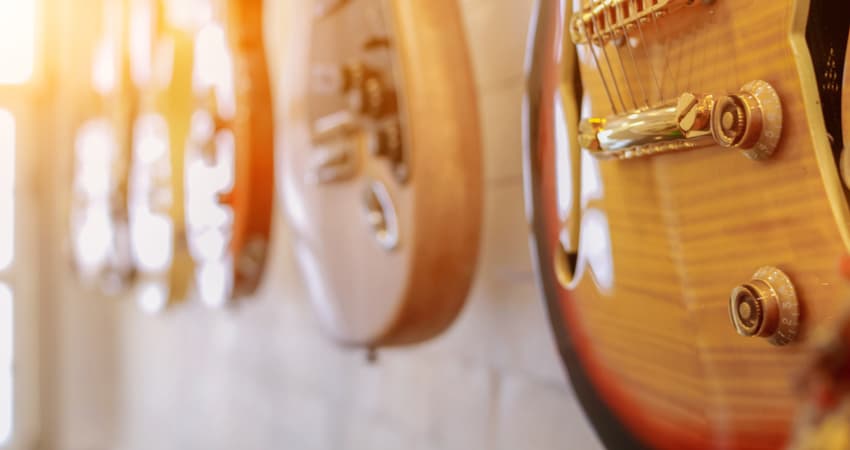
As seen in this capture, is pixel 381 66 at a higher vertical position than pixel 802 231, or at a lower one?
higher

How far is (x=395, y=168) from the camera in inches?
29.4

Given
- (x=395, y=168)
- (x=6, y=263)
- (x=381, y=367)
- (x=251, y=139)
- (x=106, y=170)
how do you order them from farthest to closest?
1. (x=6, y=263)
2. (x=106, y=170)
3. (x=251, y=139)
4. (x=381, y=367)
5. (x=395, y=168)

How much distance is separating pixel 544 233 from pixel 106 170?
175 centimetres

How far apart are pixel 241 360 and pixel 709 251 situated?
136 cm

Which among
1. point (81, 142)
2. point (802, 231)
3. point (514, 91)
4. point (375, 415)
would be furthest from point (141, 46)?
point (802, 231)

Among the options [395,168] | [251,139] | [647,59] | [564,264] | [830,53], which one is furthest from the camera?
[251,139]

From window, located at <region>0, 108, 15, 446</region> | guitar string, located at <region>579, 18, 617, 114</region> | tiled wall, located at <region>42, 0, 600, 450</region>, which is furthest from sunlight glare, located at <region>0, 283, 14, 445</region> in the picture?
guitar string, located at <region>579, 18, 617, 114</region>

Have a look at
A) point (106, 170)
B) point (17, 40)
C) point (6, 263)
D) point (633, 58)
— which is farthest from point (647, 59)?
point (17, 40)

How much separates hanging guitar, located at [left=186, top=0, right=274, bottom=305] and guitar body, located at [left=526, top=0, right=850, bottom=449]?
0.71 m

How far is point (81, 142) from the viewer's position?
244cm

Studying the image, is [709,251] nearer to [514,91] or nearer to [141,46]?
[514,91]

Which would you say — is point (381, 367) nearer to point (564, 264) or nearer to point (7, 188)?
point (564, 264)

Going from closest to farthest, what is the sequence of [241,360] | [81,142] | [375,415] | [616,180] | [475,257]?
[616,180]
[475,257]
[375,415]
[241,360]
[81,142]

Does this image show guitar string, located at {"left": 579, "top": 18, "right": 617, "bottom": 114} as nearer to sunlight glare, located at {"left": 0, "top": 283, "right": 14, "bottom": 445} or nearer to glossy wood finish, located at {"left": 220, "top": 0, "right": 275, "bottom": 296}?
glossy wood finish, located at {"left": 220, "top": 0, "right": 275, "bottom": 296}
